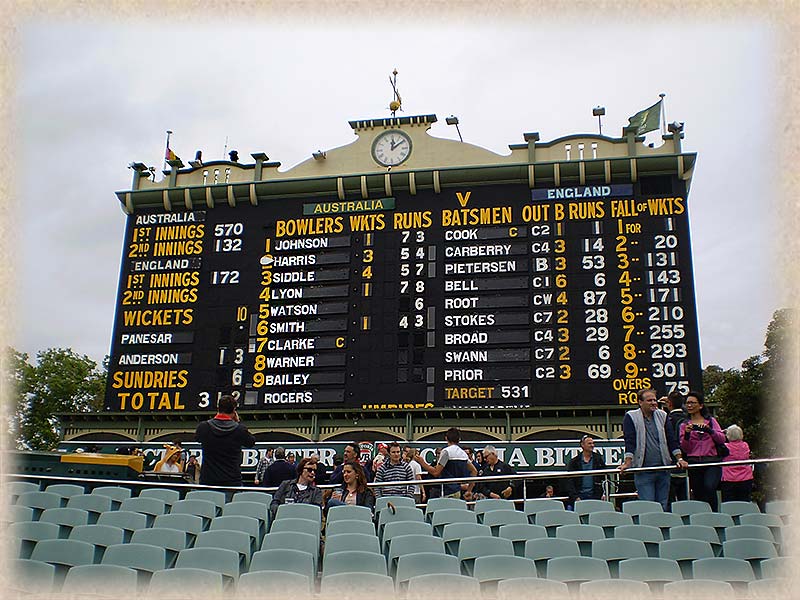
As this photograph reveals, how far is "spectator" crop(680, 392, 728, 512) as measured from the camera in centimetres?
820

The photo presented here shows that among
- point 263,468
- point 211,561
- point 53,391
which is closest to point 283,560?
point 211,561

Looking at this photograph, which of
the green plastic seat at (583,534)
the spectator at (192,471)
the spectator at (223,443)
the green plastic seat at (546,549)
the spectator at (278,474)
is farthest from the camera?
the spectator at (192,471)

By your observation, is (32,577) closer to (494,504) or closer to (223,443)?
(223,443)

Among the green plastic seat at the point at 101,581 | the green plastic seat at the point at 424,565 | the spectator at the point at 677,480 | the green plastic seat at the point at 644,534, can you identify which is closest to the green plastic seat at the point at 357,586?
the green plastic seat at the point at 424,565

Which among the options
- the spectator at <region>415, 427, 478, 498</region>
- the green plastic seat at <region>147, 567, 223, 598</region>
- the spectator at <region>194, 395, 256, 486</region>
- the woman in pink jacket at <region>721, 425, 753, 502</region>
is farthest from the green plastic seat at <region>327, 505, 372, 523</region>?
the woman in pink jacket at <region>721, 425, 753, 502</region>

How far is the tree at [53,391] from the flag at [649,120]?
2990cm

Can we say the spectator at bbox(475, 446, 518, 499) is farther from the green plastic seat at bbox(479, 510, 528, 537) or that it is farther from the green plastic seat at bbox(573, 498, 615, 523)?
the green plastic seat at bbox(479, 510, 528, 537)

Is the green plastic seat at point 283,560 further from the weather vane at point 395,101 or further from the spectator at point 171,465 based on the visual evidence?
the weather vane at point 395,101

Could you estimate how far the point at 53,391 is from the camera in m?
40.4

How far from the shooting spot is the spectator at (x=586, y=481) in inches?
373

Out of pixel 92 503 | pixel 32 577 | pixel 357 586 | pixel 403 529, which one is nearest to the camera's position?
pixel 357 586

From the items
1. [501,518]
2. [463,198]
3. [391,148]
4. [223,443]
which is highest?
[391,148]

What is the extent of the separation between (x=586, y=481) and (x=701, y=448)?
1864 millimetres

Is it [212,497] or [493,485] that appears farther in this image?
[493,485]
